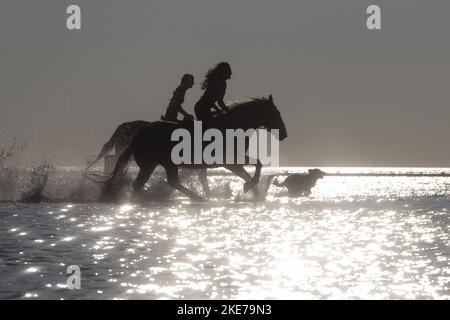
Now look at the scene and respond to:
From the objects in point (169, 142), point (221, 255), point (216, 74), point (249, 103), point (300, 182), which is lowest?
point (300, 182)

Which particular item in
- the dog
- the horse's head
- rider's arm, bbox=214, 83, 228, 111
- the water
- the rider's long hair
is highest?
the rider's long hair

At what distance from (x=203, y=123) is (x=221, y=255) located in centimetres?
864

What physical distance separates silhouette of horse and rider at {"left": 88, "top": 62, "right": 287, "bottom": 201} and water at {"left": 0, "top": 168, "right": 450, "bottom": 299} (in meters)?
1.89

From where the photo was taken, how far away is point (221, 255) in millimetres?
9727

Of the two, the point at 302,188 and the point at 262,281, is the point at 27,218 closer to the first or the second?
the point at 262,281

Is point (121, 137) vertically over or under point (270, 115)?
under

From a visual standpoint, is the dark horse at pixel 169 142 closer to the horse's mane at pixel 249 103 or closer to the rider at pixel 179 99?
the horse's mane at pixel 249 103

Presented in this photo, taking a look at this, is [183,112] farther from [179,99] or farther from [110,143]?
[110,143]

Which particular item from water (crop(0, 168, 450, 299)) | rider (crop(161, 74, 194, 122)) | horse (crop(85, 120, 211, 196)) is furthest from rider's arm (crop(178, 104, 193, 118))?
water (crop(0, 168, 450, 299))

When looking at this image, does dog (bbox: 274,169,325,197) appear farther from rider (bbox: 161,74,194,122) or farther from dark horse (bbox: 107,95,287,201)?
rider (bbox: 161,74,194,122)

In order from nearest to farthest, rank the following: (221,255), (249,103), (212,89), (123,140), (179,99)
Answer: (221,255) → (212,89) → (249,103) → (179,99) → (123,140)

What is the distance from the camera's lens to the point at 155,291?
7.16m

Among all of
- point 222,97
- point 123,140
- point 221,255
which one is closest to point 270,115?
point 222,97

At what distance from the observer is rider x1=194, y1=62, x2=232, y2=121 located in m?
18.1
